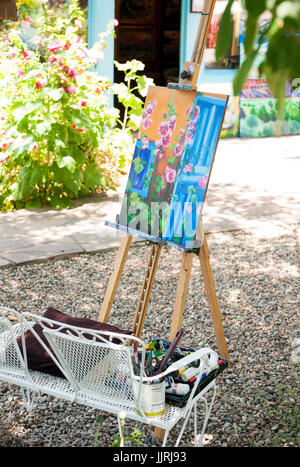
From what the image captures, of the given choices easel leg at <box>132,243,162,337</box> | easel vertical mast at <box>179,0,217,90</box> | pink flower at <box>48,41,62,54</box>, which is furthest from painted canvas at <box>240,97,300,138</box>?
easel leg at <box>132,243,162,337</box>

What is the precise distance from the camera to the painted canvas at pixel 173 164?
3.11 m

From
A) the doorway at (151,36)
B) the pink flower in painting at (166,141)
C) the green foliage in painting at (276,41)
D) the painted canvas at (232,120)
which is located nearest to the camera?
the green foliage in painting at (276,41)

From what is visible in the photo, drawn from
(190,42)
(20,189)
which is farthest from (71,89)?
(190,42)

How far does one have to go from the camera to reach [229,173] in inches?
304

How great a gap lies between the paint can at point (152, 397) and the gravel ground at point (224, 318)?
1.67 ft

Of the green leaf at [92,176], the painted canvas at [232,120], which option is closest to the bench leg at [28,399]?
the green leaf at [92,176]

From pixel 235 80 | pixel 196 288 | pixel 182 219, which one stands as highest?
pixel 235 80

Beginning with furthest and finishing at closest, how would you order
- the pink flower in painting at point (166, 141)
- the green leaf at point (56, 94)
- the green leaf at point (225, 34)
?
the green leaf at point (56, 94)
the pink flower in painting at point (166, 141)
the green leaf at point (225, 34)

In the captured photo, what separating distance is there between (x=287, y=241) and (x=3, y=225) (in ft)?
8.10

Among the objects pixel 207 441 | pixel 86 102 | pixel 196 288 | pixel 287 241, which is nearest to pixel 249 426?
pixel 207 441

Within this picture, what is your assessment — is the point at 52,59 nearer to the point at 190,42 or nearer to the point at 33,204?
the point at 33,204

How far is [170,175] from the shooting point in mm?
3273

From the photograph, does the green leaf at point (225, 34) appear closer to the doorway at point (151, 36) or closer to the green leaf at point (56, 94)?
the green leaf at point (56, 94)

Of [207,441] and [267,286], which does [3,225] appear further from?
[207,441]
